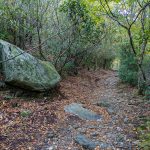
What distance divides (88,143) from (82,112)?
1977 millimetres

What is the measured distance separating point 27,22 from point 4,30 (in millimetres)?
1152

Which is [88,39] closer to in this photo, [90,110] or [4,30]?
[4,30]

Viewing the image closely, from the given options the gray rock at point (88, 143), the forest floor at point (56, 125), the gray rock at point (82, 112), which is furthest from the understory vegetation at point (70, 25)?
the gray rock at point (88, 143)

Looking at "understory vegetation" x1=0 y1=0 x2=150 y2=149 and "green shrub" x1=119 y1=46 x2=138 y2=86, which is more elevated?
"understory vegetation" x1=0 y1=0 x2=150 y2=149

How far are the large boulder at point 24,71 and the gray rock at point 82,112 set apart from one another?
1143mm

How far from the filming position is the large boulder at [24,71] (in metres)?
7.10

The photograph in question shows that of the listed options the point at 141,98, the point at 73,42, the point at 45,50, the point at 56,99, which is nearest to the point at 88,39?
the point at 73,42

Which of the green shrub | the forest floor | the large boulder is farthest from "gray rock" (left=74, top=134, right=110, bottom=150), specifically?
the green shrub

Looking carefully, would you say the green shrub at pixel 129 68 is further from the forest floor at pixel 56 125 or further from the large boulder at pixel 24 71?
the large boulder at pixel 24 71

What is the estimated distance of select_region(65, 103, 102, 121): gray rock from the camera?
6.78 meters

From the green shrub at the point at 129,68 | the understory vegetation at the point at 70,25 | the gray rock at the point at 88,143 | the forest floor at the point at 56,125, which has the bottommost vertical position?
the gray rock at the point at 88,143

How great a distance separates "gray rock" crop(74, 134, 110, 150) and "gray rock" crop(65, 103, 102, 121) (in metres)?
1.39

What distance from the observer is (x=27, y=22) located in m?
10.3

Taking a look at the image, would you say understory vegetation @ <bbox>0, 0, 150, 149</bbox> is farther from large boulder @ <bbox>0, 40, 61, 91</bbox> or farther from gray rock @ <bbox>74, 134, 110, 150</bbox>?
gray rock @ <bbox>74, 134, 110, 150</bbox>
